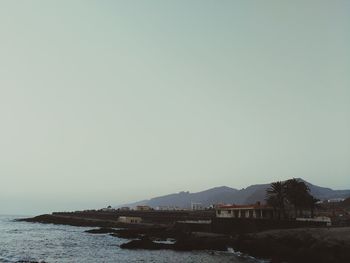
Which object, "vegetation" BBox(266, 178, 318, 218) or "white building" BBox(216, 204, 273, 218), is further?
"vegetation" BBox(266, 178, 318, 218)

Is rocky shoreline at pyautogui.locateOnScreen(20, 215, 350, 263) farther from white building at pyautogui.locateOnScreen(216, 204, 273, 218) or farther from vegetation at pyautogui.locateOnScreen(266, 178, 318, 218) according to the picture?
vegetation at pyautogui.locateOnScreen(266, 178, 318, 218)

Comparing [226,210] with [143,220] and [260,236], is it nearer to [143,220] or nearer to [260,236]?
[260,236]

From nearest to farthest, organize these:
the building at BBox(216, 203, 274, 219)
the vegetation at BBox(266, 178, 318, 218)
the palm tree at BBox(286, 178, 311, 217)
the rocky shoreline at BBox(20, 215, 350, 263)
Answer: the rocky shoreline at BBox(20, 215, 350, 263) → the building at BBox(216, 203, 274, 219) → the vegetation at BBox(266, 178, 318, 218) → the palm tree at BBox(286, 178, 311, 217)

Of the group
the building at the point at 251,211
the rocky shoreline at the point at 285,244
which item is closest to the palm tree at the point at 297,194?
the building at the point at 251,211

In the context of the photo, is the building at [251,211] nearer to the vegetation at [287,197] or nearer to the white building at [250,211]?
the white building at [250,211]

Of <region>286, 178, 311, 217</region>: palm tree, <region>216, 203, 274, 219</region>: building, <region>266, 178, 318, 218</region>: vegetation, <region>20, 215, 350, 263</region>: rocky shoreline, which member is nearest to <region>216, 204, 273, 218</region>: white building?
<region>216, 203, 274, 219</region>: building

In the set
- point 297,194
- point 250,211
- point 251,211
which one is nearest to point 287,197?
point 297,194

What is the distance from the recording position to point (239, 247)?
60094 mm

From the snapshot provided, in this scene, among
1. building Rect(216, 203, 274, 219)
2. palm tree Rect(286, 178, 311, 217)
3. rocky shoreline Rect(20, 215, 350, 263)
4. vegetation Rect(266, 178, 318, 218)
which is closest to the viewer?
rocky shoreline Rect(20, 215, 350, 263)

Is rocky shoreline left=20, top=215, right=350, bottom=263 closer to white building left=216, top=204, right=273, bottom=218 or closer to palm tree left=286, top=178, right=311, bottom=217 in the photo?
white building left=216, top=204, right=273, bottom=218

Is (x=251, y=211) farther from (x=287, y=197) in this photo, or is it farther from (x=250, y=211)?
(x=287, y=197)

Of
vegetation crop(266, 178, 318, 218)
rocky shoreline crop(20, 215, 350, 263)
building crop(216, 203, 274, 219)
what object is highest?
vegetation crop(266, 178, 318, 218)

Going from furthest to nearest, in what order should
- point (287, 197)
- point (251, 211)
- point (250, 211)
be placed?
point (287, 197) → point (250, 211) → point (251, 211)

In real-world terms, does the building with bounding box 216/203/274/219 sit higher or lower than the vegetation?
lower
